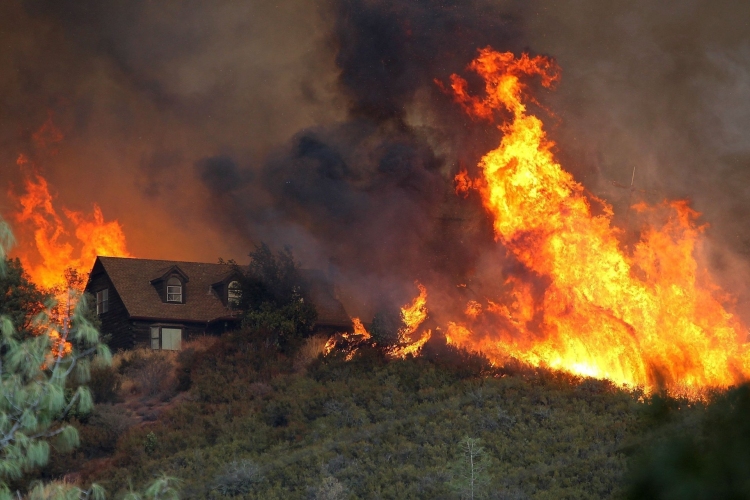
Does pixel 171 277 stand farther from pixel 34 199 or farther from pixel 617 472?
pixel 617 472

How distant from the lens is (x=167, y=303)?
47.8 metres

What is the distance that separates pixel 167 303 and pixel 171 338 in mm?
1686

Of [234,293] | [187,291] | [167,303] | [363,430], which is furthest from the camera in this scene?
[187,291]

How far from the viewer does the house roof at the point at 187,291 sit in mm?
46188

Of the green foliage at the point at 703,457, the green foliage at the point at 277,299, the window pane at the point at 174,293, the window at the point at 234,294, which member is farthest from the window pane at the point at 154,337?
the green foliage at the point at 703,457

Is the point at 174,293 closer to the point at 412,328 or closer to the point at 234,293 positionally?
the point at 234,293

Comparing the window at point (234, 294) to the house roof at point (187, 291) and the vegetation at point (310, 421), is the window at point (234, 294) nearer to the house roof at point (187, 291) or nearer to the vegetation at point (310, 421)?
the house roof at point (187, 291)

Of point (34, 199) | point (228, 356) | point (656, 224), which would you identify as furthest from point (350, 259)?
point (34, 199)

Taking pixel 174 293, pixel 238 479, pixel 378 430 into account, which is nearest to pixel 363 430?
pixel 378 430

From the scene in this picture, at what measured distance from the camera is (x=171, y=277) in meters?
48.5

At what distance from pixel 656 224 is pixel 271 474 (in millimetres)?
18410

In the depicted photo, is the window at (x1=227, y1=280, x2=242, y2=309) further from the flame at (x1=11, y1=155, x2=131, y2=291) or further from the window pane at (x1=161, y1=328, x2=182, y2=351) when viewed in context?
the flame at (x1=11, y1=155, x2=131, y2=291)

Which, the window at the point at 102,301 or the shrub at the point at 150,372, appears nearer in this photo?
the shrub at the point at 150,372

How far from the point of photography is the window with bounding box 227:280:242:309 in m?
44.1
